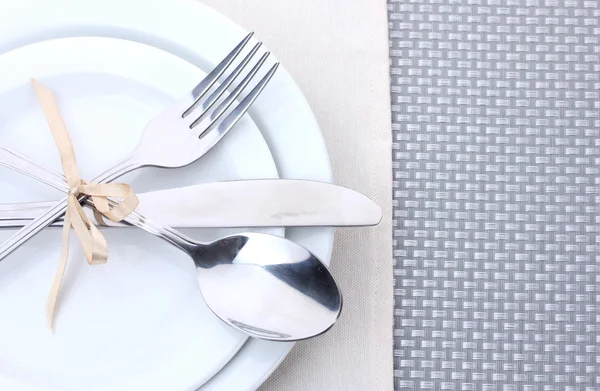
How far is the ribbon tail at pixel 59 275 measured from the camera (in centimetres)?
35

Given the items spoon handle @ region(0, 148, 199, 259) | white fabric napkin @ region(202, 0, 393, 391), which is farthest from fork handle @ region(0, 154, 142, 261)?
white fabric napkin @ region(202, 0, 393, 391)

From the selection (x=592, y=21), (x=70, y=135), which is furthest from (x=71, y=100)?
(x=592, y=21)

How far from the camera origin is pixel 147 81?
37 centimetres

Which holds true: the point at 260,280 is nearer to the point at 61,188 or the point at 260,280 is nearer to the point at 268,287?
the point at 268,287

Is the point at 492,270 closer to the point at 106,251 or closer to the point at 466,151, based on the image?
the point at 466,151

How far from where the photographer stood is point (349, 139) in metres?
0.43

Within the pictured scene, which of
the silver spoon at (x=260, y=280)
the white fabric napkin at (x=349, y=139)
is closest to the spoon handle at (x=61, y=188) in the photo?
the silver spoon at (x=260, y=280)

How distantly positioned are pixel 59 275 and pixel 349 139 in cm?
20

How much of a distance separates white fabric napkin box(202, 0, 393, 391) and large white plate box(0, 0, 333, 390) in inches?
2.1

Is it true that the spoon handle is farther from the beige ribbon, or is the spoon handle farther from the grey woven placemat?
the grey woven placemat

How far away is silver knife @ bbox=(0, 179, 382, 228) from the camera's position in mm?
361

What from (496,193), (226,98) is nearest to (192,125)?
(226,98)

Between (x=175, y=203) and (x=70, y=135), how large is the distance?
0.08 metres

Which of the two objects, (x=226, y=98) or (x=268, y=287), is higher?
(x=226, y=98)
